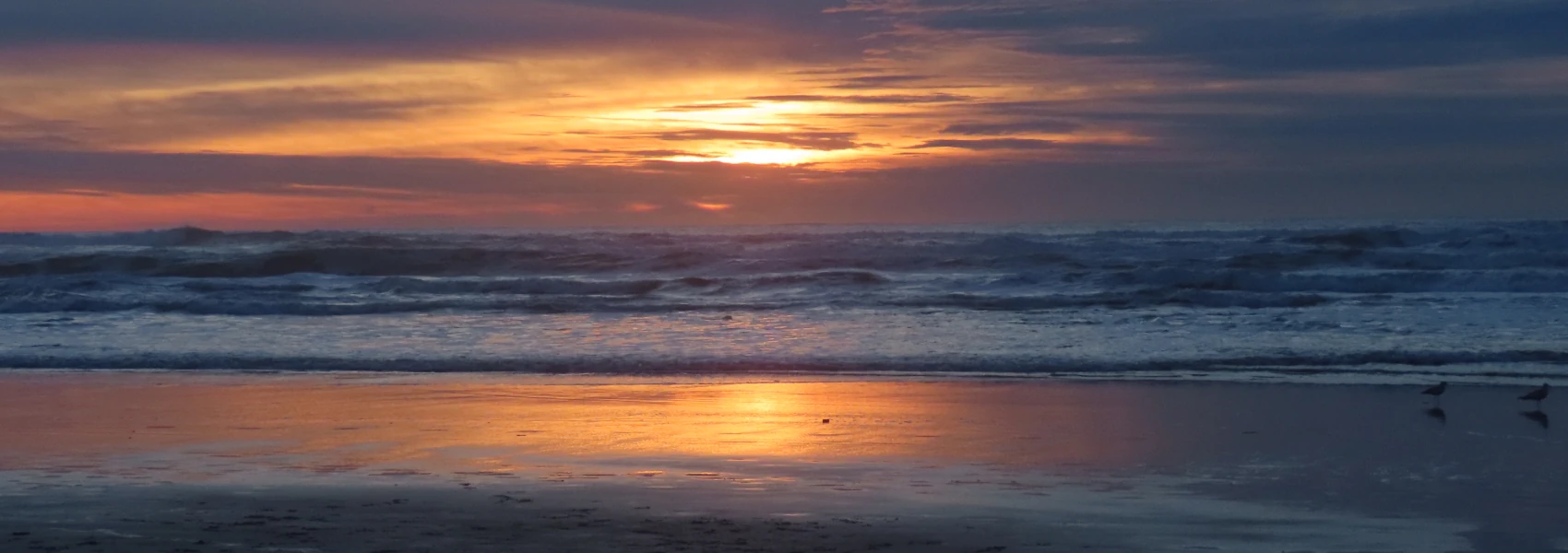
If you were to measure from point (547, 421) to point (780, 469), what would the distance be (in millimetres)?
2674

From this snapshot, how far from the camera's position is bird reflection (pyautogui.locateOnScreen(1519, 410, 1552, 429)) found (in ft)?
31.8

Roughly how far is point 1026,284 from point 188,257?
77.1ft

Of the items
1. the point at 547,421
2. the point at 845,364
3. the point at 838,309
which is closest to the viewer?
the point at 547,421

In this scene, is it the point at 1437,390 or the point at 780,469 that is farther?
the point at 1437,390

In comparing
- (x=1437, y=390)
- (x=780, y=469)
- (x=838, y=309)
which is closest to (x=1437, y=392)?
(x=1437, y=390)

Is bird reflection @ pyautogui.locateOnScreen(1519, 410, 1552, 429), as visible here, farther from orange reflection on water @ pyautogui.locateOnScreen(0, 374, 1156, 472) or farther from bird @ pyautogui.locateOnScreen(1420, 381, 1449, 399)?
orange reflection on water @ pyautogui.locateOnScreen(0, 374, 1156, 472)

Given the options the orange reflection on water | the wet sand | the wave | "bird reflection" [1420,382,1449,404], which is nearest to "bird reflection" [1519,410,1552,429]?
the wet sand

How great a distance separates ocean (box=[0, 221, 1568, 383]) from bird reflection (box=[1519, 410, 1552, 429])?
6.75ft

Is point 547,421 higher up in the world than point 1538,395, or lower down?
lower down

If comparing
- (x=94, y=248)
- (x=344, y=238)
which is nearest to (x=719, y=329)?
(x=344, y=238)

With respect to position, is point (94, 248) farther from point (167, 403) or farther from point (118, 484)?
point (118, 484)

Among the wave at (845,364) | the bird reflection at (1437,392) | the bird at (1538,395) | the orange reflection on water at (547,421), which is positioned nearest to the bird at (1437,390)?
the bird reflection at (1437,392)

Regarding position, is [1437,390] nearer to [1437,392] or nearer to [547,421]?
[1437,392]

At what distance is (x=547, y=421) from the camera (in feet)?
32.8
